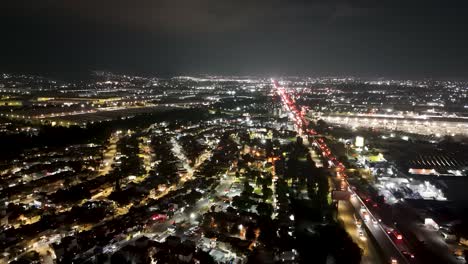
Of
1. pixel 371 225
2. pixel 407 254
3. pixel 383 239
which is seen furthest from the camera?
pixel 371 225

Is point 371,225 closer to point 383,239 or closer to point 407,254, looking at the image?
point 383,239

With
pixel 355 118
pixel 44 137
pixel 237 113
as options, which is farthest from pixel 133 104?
pixel 355 118

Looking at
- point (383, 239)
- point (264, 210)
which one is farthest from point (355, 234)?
point (264, 210)

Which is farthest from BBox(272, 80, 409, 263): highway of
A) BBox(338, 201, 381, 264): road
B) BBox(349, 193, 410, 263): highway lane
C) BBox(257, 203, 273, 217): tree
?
BBox(257, 203, 273, 217): tree

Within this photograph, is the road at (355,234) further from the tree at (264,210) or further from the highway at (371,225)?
the tree at (264,210)

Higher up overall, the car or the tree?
the car

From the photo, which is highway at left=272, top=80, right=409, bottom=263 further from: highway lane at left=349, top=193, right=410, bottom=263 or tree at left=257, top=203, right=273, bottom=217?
tree at left=257, top=203, right=273, bottom=217

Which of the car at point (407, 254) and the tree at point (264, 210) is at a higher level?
the car at point (407, 254)

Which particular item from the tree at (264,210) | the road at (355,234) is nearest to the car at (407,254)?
the road at (355,234)

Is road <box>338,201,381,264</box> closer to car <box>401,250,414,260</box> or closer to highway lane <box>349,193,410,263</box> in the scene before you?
highway lane <box>349,193,410,263</box>

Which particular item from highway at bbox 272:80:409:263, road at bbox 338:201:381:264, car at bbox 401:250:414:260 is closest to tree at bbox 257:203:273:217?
road at bbox 338:201:381:264

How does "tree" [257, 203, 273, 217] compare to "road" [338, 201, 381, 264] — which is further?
"tree" [257, 203, 273, 217]
